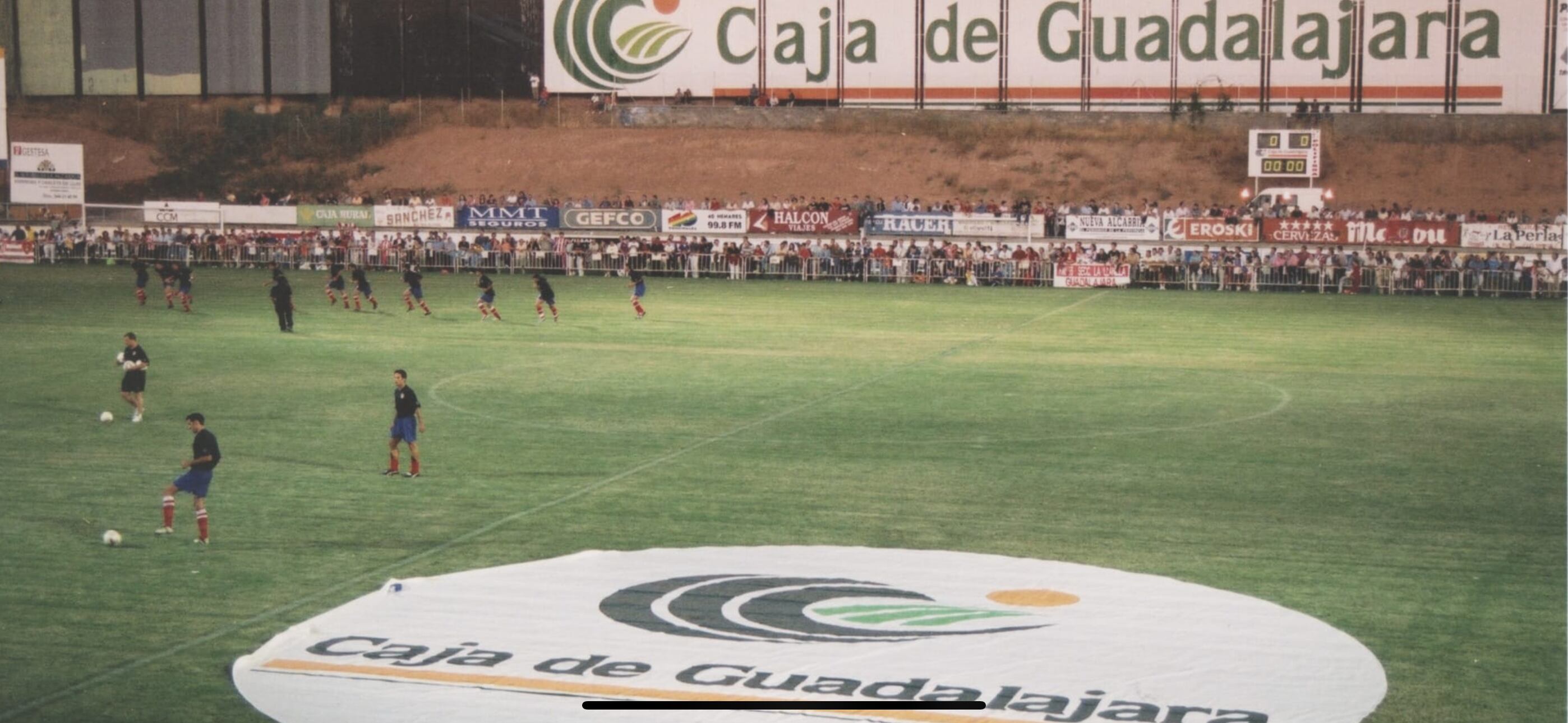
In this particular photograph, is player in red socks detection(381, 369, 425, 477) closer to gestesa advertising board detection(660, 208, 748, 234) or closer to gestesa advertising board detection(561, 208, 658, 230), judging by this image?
gestesa advertising board detection(660, 208, 748, 234)

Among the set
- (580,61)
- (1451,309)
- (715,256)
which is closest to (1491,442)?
(1451,309)

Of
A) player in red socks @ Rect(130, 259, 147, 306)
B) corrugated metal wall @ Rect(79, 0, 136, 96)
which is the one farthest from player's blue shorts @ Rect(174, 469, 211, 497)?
corrugated metal wall @ Rect(79, 0, 136, 96)

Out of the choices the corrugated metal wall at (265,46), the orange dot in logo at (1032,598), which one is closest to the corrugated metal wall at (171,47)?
the corrugated metal wall at (265,46)

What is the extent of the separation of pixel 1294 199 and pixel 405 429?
51703 mm

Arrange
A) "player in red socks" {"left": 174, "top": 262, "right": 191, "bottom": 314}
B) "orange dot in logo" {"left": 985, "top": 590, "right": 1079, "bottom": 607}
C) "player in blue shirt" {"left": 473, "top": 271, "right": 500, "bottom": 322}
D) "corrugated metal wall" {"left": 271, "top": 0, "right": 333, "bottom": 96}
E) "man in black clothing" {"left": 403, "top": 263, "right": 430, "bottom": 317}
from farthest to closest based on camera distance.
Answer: "corrugated metal wall" {"left": 271, "top": 0, "right": 333, "bottom": 96} < "player in red socks" {"left": 174, "top": 262, "right": 191, "bottom": 314} < "man in black clothing" {"left": 403, "top": 263, "right": 430, "bottom": 317} < "player in blue shirt" {"left": 473, "top": 271, "right": 500, "bottom": 322} < "orange dot in logo" {"left": 985, "top": 590, "right": 1079, "bottom": 607}

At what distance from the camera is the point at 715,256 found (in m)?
61.8

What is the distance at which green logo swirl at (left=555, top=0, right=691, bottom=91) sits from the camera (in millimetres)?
84250

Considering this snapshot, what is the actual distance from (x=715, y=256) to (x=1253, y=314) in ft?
74.5

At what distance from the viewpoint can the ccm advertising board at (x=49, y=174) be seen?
6328 cm

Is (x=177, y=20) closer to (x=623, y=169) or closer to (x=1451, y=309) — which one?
(x=623, y=169)

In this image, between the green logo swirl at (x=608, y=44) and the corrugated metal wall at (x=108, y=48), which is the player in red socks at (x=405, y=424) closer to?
the green logo swirl at (x=608, y=44)

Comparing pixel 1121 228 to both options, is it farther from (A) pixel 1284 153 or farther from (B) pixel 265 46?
(B) pixel 265 46

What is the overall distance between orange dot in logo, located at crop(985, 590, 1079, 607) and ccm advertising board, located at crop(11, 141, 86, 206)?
5752 centimetres

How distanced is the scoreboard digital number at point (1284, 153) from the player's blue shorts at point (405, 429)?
2048 inches
